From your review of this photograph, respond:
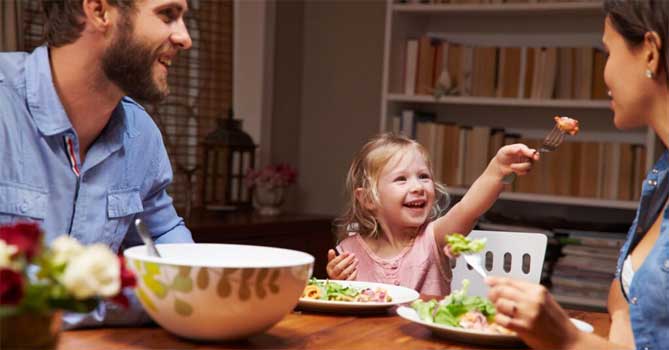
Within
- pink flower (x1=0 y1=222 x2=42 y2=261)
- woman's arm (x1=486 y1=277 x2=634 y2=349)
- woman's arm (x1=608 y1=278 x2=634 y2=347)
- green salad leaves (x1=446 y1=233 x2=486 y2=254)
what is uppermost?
pink flower (x1=0 y1=222 x2=42 y2=261)

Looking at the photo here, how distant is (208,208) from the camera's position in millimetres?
4125

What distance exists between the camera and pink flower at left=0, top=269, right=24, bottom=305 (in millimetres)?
749

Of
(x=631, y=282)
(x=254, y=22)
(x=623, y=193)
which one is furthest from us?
(x=254, y=22)

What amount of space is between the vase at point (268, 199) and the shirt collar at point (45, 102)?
2372 millimetres

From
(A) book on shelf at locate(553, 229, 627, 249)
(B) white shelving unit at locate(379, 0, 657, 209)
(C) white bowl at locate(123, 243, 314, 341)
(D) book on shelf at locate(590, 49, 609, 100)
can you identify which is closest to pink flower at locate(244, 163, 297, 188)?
(B) white shelving unit at locate(379, 0, 657, 209)

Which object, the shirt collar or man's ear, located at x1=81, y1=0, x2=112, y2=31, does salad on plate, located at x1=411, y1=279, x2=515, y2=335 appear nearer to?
the shirt collar

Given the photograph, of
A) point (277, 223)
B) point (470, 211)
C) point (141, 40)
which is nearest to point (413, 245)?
point (470, 211)

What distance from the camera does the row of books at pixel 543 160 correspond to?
374 cm

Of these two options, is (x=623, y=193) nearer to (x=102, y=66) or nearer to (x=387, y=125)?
(x=387, y=125)

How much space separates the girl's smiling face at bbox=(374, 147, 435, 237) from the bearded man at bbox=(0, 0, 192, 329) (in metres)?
0.68

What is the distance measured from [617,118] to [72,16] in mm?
1053

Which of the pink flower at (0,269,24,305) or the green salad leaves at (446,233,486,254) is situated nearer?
the pink flower at (0,269,24,305)

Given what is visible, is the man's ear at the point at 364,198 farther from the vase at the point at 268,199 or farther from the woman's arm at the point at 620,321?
the vase at the point at 268,199

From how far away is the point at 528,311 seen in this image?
119cm
